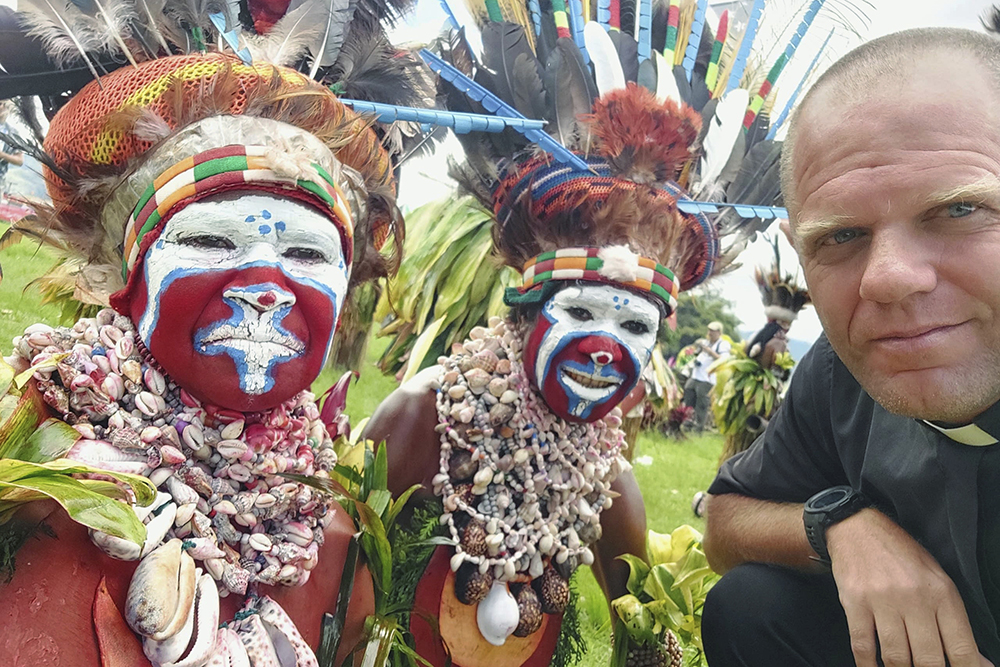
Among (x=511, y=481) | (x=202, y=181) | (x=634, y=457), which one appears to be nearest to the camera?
(x=202, y=181)

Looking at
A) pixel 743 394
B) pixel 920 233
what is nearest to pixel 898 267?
pixel 920 233

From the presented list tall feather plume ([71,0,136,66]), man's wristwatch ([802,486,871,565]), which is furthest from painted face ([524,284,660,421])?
tall feather plume ([71,0,136,66])

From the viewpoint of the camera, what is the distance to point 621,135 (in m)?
2.65

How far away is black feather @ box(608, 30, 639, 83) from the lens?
296cm

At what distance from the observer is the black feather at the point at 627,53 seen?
2.96 meters

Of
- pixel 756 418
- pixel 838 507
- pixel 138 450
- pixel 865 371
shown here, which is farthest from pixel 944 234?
pixel 756 418

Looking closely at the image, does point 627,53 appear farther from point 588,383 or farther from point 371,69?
point 588,383

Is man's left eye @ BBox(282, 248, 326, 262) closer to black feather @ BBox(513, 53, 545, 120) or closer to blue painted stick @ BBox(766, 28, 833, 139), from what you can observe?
black feather @ BBox(513, 53, 545, 120)

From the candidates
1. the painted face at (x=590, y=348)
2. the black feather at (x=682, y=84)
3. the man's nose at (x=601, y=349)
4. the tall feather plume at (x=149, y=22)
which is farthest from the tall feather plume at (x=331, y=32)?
the black feather at (x=682, y=84)

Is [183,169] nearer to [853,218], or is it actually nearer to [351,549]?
[351,549]

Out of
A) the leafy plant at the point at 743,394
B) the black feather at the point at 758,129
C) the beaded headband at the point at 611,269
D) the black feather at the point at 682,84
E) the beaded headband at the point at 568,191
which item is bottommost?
the leafy plant at the point at 743,394

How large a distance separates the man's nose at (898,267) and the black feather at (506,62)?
1610mm

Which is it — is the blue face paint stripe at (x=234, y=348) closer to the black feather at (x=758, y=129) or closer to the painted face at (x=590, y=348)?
the painted face at (x=590, y=348)

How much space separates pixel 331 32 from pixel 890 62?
4.60 feet
